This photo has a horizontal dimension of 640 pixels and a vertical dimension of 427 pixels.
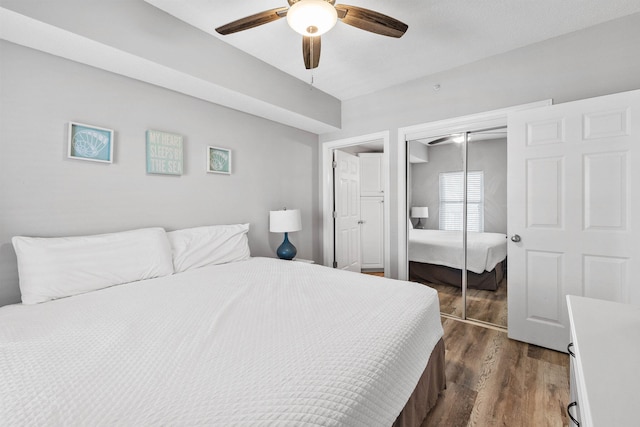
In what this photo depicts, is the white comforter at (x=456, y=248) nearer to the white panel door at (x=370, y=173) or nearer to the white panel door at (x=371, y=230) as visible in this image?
the white panel door at (x=371, y=230)

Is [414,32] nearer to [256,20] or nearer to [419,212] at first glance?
[256,20]

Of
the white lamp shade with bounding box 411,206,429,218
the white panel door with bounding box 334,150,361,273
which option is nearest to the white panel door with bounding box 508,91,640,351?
the white lamp shade with bounding box 411,206,429,218

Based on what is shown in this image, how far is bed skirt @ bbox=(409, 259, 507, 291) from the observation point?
109 inches

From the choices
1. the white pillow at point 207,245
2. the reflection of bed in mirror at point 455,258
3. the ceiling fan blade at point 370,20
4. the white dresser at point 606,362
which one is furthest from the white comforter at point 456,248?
the ceiling fan blade at point 370,20

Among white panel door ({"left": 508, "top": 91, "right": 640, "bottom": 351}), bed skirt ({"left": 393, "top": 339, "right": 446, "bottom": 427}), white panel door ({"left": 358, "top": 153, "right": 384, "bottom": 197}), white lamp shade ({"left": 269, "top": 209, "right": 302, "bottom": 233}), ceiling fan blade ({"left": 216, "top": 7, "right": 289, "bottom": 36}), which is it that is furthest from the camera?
white panel door ({"left": 358, "top": 153, "right": 384, "bottom": 197})

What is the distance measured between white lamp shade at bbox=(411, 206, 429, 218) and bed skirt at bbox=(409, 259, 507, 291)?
55cm

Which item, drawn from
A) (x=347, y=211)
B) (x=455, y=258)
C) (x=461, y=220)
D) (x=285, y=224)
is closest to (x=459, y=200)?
(x=461, y=220)

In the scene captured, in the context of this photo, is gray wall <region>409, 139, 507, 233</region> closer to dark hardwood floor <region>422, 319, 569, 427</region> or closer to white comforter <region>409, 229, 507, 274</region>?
white comforter <region>409, 229, 507, 274</region>

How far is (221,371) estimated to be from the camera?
930 millimetres

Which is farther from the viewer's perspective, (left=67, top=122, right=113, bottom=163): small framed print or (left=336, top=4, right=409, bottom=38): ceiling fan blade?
(left=67, top=122, right=113, bottom=163): small framed print

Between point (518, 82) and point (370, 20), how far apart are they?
172cm

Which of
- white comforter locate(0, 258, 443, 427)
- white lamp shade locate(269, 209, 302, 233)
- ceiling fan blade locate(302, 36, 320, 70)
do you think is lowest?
white comforter locate(0, 258, 443, 427)

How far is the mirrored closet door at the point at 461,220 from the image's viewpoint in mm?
2729

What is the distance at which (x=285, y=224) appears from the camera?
3.16 meters
